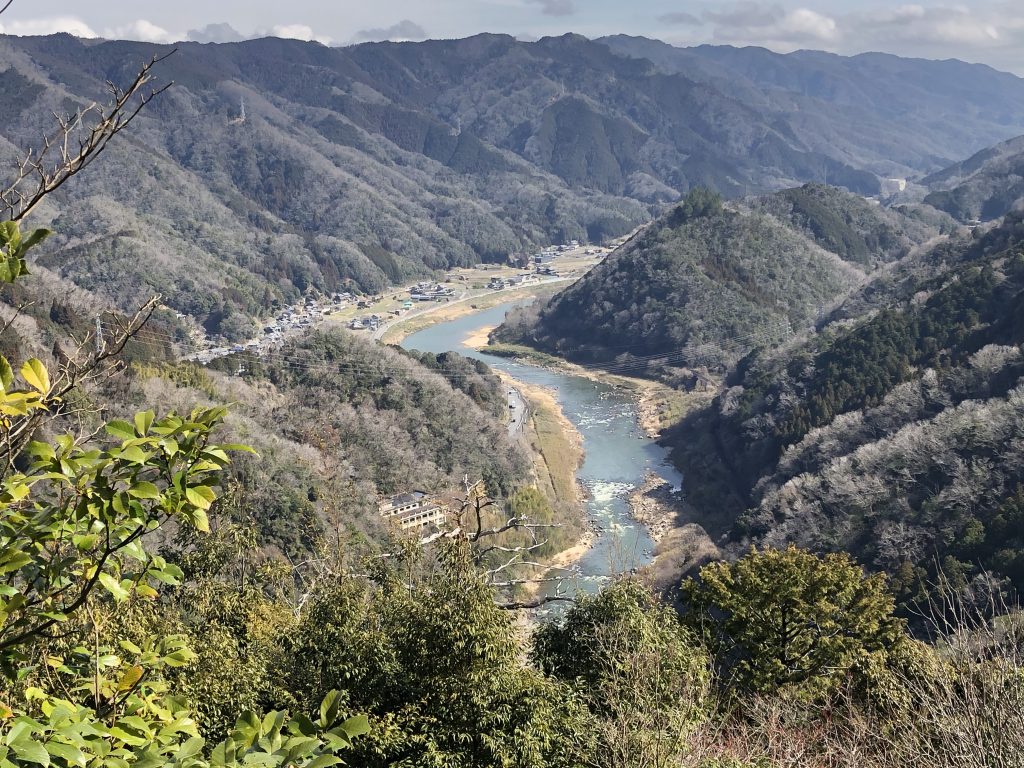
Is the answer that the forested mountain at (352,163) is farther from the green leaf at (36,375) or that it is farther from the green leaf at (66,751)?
the green leaf at (66,751)

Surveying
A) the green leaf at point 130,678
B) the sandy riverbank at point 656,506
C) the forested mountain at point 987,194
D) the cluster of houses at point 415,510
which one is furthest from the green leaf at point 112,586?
the forested mountain at point 987,194

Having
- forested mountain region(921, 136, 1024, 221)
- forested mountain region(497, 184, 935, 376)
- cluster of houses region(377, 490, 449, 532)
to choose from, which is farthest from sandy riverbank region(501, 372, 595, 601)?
forested mountain region(921, 136, 1024, 221)

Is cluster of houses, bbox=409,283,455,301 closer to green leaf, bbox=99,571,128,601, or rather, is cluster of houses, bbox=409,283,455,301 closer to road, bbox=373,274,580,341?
road, bbox=373,274,580,341

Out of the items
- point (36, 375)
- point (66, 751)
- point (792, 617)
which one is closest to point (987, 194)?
point (792, 617)

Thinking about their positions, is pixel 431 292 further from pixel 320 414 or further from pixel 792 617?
pixel 792 617

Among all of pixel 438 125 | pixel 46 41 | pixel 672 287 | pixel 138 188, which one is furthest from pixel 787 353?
pixel 46 41

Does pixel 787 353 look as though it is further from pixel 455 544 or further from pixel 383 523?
pixel 455 544
